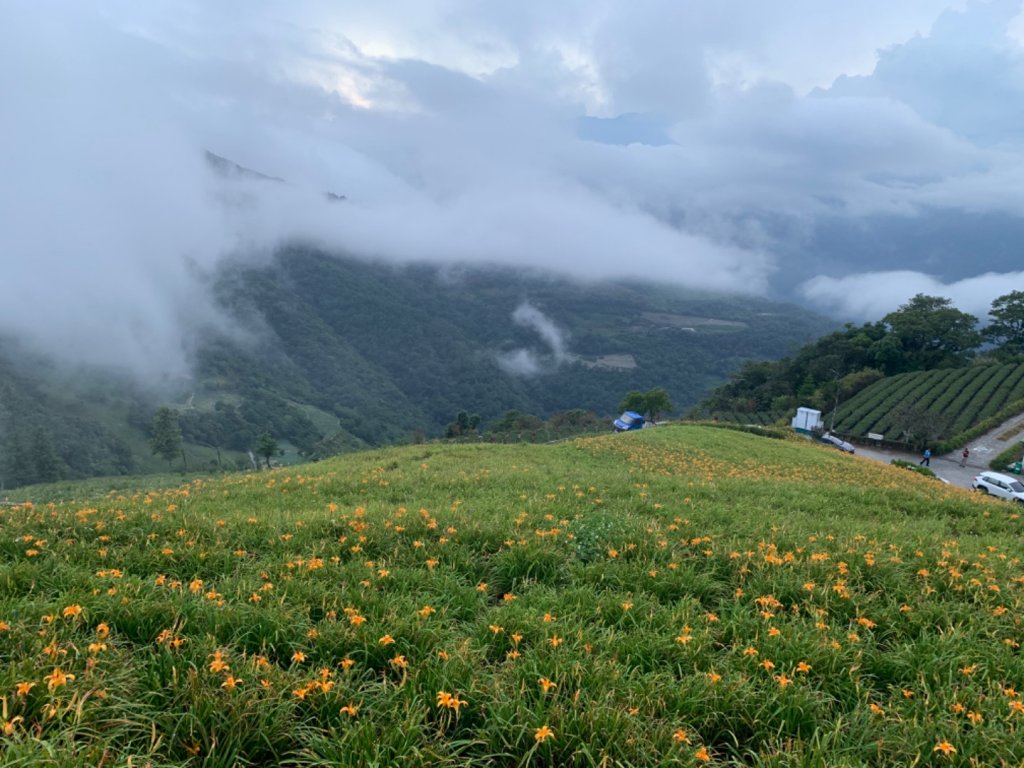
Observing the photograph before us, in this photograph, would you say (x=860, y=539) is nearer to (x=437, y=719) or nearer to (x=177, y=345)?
(x=437, y=719)

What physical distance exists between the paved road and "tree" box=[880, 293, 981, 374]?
905 inches

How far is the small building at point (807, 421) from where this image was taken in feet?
144

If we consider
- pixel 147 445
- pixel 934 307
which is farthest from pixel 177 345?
pixel 934 307

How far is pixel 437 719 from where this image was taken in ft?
8.65

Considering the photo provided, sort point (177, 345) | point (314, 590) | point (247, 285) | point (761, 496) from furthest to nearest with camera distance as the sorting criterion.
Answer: point (247, 285) < point (177, 345) < point (761, 496) < point (314, 590)

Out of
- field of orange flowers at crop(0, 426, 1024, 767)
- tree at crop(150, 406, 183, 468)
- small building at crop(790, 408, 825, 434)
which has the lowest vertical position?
tree at crop(150, 406, 183, 468)

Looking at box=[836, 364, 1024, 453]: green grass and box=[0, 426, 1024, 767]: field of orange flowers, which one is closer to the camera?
box=[0, 426, 1024, 767]: field of orange flowers

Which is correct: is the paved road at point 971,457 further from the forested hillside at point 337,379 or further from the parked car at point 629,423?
the forested hillside at point 337,379

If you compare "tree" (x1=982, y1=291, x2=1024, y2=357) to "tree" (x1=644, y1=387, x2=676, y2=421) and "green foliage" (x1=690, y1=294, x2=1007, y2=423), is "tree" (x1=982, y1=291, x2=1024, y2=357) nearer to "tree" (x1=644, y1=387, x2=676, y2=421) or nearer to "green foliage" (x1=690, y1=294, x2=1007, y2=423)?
"green foliage" (x1=690, y1=294, x2=1007, y2=423)

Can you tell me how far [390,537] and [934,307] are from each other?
81328mm

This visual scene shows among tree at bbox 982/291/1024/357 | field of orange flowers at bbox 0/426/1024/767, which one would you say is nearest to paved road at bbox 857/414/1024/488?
tree at bbox 982/291/1024/357

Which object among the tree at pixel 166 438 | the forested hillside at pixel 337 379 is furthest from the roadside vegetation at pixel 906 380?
the tree at pixel 166 438

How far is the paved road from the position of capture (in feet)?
106

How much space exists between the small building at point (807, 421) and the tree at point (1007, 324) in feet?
115
